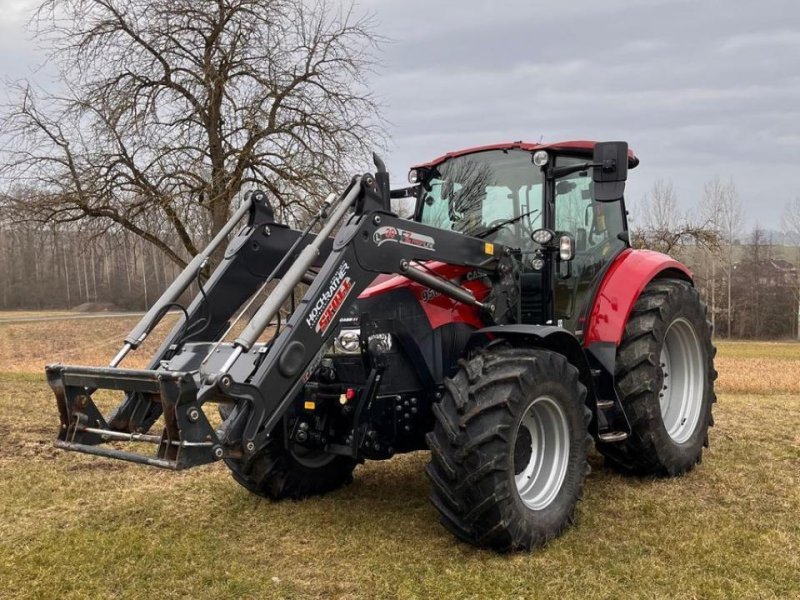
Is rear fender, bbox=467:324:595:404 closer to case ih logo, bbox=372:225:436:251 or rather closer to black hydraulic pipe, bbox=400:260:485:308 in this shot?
black hydraulic pipe, bbox=400:260:485:308

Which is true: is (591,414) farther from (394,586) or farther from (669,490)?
(394,586)

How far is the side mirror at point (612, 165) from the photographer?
464cm

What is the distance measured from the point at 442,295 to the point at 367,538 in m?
1.64

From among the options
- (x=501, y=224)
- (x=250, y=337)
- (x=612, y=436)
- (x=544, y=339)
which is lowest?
(x=612, y=436)

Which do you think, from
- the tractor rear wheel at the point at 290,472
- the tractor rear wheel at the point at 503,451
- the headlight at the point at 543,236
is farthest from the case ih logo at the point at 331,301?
the headlight at the point at 543,236

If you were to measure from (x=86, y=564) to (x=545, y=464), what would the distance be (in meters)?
2.76

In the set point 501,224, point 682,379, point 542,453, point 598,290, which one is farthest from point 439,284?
point 682,379

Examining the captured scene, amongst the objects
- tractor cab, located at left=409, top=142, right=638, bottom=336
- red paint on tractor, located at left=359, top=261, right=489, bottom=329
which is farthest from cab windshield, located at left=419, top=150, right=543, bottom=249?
red paint on tractor, located at left=359, top=261, right=489, bottom=329

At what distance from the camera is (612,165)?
4.66 m

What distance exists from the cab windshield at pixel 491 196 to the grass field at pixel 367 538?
2.03 metres

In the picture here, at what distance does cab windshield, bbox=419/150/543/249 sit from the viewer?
5266mm

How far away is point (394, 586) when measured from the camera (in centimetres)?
372

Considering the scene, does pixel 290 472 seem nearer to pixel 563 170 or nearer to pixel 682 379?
pixel 563 170

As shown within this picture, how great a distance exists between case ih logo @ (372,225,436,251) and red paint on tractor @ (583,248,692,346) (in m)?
1.60
